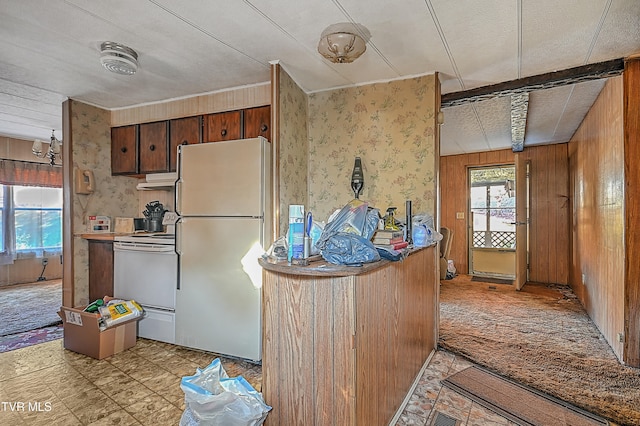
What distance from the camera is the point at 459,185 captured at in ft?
20.5

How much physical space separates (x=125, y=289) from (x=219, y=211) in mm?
1355

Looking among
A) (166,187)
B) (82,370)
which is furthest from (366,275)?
(166,187)

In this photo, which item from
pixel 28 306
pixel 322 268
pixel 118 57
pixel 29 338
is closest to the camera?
pixel 322 268

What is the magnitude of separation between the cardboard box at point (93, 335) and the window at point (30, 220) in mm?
3701

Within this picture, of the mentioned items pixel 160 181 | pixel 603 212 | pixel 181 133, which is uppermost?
pixel 181 133

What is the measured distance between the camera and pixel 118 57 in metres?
2.35

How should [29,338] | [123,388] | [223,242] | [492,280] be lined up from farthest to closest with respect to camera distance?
[492,280] < [29,338] < [223,242] < [123,388]

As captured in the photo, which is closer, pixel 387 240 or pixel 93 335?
pixel 387 240

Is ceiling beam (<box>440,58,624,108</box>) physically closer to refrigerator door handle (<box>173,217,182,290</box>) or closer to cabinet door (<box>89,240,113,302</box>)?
refrigerator door handle (<box>173,217,182,290</box>)

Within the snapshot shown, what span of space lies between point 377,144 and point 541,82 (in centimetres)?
145

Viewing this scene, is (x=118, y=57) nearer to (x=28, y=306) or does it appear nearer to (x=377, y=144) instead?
(x=377, y=144)

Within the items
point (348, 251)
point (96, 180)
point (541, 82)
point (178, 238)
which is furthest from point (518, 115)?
point (96, 180)

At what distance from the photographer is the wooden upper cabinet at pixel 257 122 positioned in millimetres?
2943

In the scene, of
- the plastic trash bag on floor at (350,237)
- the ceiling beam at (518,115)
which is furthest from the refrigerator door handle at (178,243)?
the ceiling beam at (518,115)
